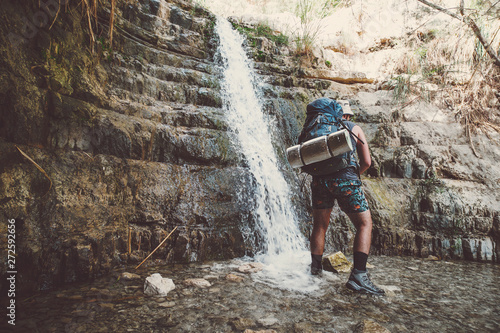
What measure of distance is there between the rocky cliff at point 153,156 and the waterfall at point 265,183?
0.73 ft

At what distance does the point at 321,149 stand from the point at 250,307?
147 cm

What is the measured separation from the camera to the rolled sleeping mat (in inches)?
88.0

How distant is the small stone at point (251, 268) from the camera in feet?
8.98

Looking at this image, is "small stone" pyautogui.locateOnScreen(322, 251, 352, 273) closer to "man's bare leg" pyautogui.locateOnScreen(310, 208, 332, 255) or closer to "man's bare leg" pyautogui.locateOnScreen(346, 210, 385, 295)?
"man's bare leg" pyautogui.locateOnScreen(310, 208, 332, 255)

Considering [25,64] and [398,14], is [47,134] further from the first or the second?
[398,14]

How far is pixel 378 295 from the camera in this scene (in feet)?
7.15

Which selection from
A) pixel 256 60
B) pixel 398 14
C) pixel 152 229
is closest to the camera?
pixel 152 229

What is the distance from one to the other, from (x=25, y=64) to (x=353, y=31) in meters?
8.29

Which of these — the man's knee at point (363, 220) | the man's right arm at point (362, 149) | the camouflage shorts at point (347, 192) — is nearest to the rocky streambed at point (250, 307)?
the man's knee at point (363, 220)

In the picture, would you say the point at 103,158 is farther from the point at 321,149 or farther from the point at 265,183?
the point at 321,149

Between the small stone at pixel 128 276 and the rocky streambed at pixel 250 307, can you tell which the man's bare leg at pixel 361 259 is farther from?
the small stone at pixel 128 276

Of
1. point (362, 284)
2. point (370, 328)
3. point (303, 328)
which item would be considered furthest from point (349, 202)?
point (303, 328)

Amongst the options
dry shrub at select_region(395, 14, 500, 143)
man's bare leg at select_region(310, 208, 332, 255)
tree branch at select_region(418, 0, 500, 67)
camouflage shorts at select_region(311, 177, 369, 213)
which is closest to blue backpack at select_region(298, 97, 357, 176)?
camouflage shorts at select_region(311, 177, 369, 213)

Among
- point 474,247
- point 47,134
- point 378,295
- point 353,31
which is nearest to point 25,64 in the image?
point 47,134
